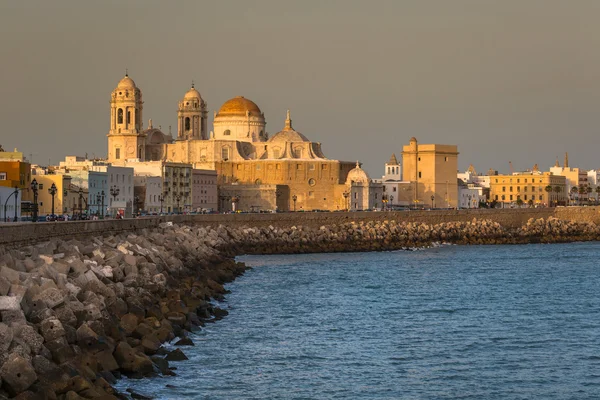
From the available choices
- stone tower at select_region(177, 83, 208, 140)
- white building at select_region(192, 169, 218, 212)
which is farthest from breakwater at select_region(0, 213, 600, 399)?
stone tower at select_region(177, 83, 208, 140)

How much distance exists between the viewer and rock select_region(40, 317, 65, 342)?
713 inches

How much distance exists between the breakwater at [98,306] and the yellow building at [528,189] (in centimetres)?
9564

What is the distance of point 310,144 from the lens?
108625 mm

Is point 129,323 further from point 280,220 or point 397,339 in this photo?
point 280,220

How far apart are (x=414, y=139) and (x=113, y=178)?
43.2 meters

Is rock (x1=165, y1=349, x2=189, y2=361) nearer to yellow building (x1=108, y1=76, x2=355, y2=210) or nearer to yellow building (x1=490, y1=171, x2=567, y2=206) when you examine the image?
yellow building (x1=108, y1=76, x2=355, y2=210)

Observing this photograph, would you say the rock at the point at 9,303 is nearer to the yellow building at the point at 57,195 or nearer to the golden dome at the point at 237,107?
the yellow building at the point at 57,195

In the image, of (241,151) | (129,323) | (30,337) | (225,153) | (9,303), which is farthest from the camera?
(241,151)

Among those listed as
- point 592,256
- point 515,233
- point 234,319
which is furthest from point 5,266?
point 515,233

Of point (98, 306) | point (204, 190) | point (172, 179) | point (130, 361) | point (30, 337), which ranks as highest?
point (172, 179)

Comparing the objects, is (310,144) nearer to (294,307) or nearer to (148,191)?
(148,191)

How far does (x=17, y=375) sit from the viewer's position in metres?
16.0

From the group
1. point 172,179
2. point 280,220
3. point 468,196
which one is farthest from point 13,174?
point 468,196

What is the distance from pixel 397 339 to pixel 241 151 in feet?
270
